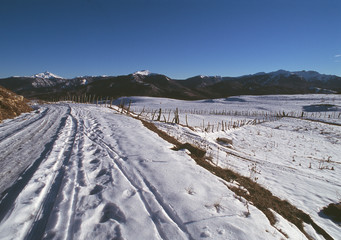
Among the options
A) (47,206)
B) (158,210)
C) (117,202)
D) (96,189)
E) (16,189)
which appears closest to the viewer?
(47,206)

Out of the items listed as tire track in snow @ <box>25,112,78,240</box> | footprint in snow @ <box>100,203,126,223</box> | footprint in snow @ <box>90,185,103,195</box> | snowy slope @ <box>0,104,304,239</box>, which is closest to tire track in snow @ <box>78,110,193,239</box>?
snowy slope @ <box>0,104,304,239</box>

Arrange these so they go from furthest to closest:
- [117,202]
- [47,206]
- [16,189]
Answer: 1. [16,189]
2. [117,202]
3. [47,206]

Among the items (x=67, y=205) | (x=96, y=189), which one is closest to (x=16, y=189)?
(x=67, y=205)

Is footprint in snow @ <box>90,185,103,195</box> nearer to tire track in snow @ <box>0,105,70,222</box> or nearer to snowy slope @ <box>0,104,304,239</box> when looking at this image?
snowy slope @ <box>0,104,304,239</box>

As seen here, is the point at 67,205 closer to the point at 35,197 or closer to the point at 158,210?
the point at 35,197

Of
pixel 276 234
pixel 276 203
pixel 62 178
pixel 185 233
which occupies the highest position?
pixel 62 178

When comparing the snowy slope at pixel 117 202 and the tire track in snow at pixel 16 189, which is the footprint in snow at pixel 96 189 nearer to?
the snowy slope at pixel 117 202

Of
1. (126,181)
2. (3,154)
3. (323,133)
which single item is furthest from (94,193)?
(323,133)

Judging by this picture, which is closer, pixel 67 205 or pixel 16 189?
pixel 67 205

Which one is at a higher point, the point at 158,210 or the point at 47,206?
the point at 47,206

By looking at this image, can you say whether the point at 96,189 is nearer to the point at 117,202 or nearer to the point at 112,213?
the point at 117,202

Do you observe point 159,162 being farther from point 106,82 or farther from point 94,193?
point 106,82

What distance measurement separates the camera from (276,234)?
2.97 meters

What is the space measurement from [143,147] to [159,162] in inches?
62.8
